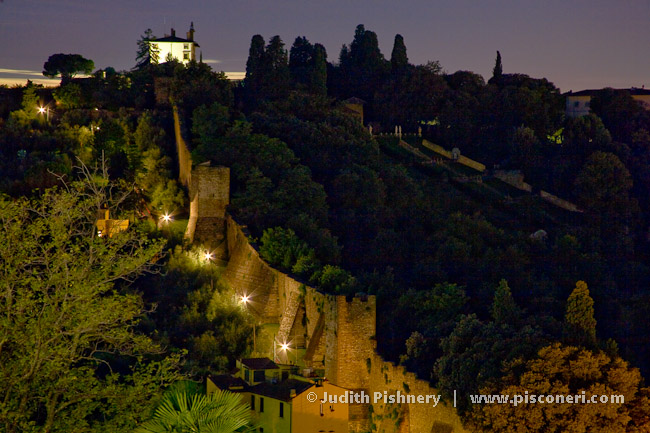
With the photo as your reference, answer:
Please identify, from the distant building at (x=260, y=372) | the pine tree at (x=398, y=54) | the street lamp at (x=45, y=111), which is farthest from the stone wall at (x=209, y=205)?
the pine tree at (x=398, y=54)

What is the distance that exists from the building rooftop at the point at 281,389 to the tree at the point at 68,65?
4301cm

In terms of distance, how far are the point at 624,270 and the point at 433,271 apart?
18052 millimetres

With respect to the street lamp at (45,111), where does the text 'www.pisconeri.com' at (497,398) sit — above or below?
below

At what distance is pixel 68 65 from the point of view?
74.6 m

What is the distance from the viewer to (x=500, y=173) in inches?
3000

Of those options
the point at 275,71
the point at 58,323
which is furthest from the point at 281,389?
the point at 275,71

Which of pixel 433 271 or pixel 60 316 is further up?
pixel 60 316

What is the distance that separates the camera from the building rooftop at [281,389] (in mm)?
34594

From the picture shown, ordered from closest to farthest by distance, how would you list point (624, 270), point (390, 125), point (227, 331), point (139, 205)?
1. point (227, 331)
2. point (139, 205)
3. point (624, 270)
4. point (390, 125)

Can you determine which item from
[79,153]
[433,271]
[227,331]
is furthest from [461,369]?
[79,153]

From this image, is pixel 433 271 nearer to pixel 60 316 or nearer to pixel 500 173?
pixel 500 173

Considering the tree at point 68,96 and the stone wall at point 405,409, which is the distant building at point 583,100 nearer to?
the tree at point 68,96

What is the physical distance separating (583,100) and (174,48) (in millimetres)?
39224

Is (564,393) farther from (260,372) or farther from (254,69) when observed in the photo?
(254,69)
